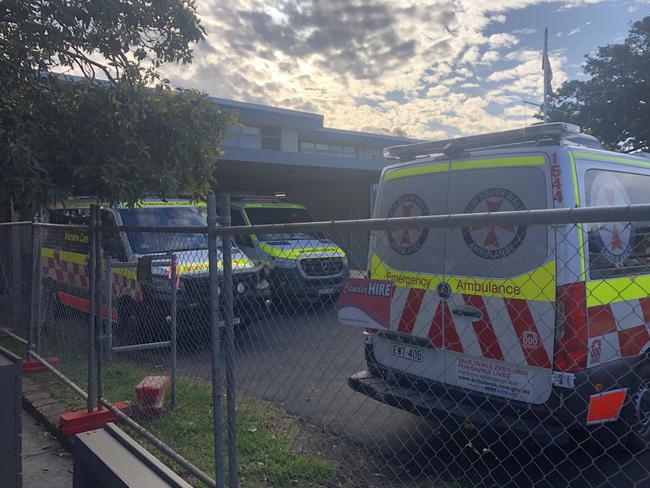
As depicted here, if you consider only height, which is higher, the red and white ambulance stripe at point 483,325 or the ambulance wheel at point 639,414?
the red and white ambulance stripe at point 483,325

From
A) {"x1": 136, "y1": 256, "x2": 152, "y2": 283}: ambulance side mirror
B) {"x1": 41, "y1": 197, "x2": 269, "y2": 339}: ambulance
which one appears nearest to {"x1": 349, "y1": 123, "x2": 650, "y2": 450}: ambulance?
{"x1": 41, "y1": 197, "x2": 269, "y2": 339}: ambulance

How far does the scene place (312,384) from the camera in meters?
5.93

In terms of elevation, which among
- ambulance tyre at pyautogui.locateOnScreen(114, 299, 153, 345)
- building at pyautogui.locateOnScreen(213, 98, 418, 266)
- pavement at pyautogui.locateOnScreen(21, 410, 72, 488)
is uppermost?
building at pyautogui.locateOnScreen(213, 98, 418, 266)

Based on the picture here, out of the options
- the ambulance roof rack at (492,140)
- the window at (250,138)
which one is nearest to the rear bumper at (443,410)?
the ambulance roof rack at (492,140)

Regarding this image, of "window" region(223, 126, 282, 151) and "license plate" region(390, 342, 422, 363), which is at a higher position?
"window" region(223, 126, 282, 151)

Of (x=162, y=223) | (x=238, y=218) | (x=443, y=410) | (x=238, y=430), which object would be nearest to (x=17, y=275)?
(x=162, y=223)

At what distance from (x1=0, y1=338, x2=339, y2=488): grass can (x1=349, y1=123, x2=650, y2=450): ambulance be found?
0.71 metres

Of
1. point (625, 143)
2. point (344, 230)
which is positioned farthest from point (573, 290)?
point (625, 143)

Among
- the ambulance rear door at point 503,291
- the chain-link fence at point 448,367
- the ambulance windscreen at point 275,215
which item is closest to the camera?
the chain-link fence at point 448,367

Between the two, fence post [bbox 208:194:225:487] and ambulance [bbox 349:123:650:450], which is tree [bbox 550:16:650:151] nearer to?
ambulance [bbox 349:123:650:450]

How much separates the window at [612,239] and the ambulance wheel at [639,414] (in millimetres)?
685

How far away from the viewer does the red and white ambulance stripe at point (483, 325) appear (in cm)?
337

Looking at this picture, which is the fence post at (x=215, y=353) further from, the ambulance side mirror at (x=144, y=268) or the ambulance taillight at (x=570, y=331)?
the ambulance taillight at (x=570, y=331)

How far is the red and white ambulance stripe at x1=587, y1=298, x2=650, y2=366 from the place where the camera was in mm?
3387
